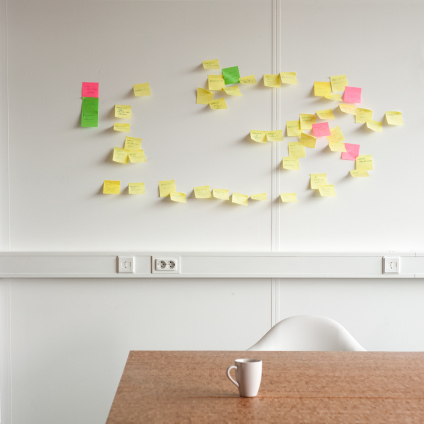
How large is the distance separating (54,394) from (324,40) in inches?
86.2

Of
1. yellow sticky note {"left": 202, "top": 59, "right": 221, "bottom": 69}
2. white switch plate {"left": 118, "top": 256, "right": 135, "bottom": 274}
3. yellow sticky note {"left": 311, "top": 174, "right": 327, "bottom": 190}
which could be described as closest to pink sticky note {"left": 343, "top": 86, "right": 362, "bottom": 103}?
yellow sticky note {"left": 311, "top": 174, "right": 327, "bottom": 190}

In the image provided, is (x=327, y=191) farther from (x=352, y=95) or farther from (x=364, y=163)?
(x=352, y=95)

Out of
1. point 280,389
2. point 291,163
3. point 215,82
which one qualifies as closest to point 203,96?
point 215,82

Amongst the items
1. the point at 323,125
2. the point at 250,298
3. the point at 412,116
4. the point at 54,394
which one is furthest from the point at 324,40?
the point at 54,394

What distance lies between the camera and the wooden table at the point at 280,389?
115 centimetres

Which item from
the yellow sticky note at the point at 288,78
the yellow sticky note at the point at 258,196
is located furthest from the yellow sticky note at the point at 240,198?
the yellow sticky note at the point at 288,78

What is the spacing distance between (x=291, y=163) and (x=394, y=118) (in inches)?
22.3

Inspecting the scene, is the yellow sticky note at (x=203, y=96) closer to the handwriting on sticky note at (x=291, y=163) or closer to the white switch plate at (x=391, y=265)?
the handwriting on sticky note at (x=291, y=163)

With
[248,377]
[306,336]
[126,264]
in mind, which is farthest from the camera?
[126,264]

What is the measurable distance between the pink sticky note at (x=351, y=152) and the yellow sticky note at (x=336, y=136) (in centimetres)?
5

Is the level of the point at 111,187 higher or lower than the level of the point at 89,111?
lower

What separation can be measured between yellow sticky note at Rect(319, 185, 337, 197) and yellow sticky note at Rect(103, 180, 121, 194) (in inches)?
39.1

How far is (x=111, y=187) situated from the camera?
2.54 m

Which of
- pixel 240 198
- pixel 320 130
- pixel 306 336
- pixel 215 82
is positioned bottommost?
pixel 306 336
